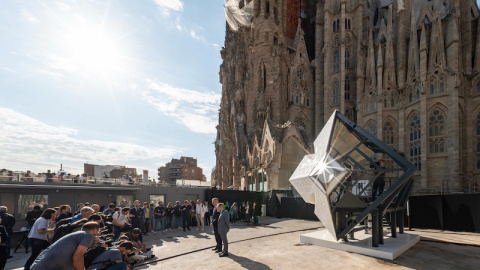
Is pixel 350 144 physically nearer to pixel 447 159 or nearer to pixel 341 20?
pixel 447 159

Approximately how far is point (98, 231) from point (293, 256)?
614 centimetres

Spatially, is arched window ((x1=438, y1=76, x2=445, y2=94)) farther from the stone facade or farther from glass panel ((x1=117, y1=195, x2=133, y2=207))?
the stone facade

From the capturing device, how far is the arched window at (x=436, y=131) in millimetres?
27109

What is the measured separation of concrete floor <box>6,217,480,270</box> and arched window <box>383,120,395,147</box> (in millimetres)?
20146

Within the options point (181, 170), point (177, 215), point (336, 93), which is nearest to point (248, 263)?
point (177, 215)

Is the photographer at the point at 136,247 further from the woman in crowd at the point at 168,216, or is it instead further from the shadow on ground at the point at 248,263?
the woman in crowd at the point at 168,216

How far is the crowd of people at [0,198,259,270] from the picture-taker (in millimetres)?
4508

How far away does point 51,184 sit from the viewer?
48.9 ft

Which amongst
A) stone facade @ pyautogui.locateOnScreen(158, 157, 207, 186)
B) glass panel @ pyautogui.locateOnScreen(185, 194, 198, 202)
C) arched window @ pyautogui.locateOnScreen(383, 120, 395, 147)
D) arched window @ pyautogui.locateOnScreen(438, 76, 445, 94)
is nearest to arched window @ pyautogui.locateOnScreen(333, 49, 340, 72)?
arched window @ pyautogui.locateOnScreen(383, 120, 395, 147)

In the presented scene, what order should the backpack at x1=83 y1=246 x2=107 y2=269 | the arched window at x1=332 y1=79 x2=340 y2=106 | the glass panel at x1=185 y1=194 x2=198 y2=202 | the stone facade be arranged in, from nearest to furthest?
the backpack at x1=83 y1=246 x2=107 y2=269 < the glass panel at x1=185 y1=194 x2=198 y2=202 < the arched window at x1=332 y1=79 x2=340 y2=106 < the stone facade

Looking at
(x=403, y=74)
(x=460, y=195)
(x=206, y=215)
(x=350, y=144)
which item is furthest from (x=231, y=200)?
(x=403, y=74)

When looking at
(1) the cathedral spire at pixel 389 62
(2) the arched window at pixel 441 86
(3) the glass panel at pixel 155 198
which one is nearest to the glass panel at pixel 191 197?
(3) the glass panel at pixel 155 198

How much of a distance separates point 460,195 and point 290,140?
53.0 feet

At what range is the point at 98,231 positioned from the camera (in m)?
5.75
